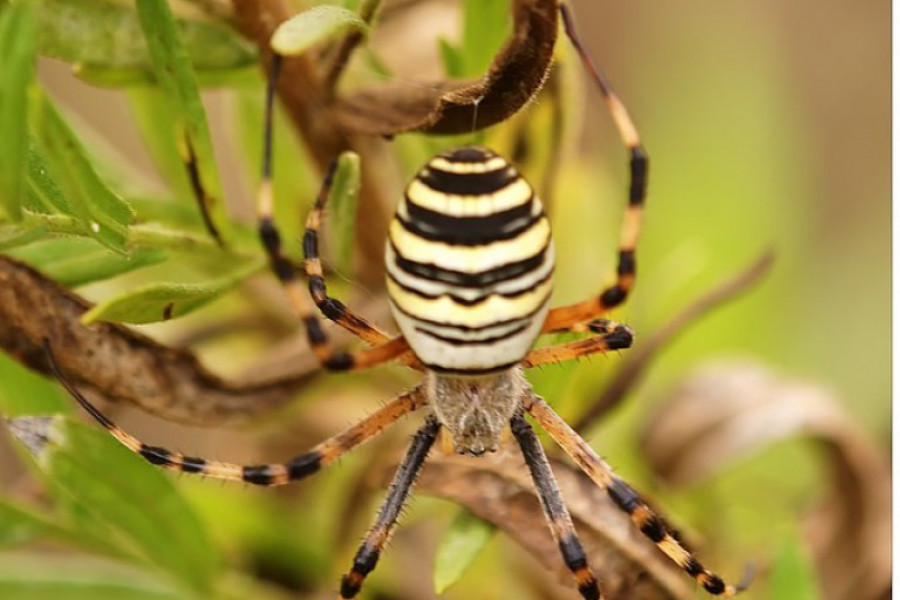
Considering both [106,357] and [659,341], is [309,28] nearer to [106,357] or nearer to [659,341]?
[106,357]

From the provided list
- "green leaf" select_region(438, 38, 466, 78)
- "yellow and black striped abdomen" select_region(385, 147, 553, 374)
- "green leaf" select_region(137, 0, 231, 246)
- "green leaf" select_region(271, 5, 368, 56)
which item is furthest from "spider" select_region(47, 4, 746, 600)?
"green leaf" select_region(271, 5, 368, 56)

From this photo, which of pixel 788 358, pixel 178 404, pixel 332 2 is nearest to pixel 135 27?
pixel 332 2

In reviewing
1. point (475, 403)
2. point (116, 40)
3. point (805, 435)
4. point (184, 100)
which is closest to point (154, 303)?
point (184, 100)

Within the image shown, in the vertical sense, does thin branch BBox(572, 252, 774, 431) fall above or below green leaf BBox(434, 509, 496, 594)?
above

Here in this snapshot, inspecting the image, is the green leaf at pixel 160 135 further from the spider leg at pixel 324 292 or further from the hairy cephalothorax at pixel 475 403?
the hairy cephalothorax at pixel 475 403

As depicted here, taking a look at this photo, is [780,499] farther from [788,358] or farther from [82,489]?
[82,489]

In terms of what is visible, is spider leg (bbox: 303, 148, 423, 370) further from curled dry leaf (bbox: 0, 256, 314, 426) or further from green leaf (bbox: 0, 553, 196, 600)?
green leaf (bbox: 0, 553, 196, 600)
